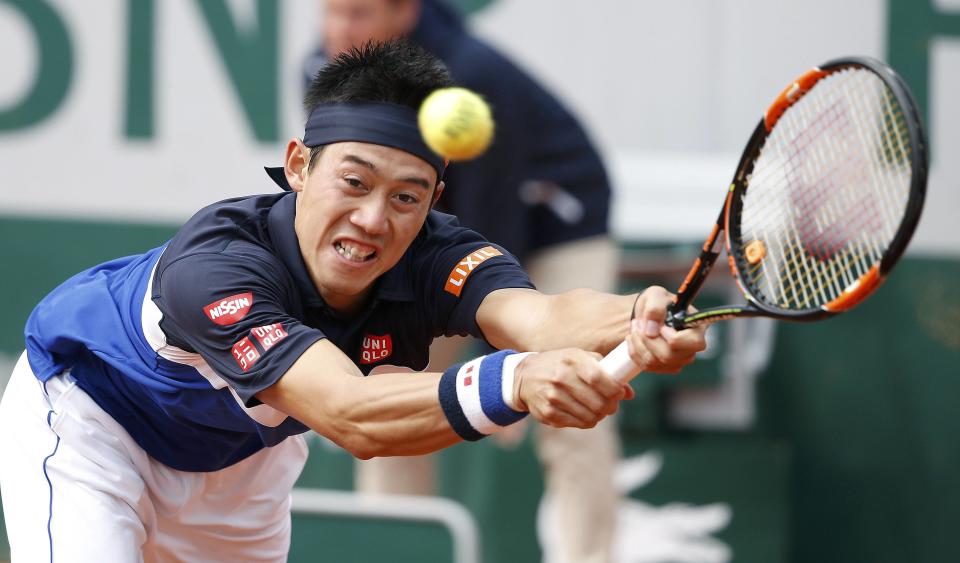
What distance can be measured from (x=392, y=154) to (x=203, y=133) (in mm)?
3841

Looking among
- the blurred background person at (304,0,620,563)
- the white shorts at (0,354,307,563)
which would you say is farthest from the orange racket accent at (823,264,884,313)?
the blurred background person at (304,0,620,563)

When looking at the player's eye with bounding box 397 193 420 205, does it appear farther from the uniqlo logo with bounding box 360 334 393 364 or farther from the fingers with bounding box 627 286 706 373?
the fingers with bounding box 627 286 706 373

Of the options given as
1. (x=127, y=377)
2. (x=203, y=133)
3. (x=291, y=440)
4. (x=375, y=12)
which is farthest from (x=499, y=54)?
(x=127, y=377)

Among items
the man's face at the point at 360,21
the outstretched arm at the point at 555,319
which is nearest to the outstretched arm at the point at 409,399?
the outstretched arm at the point at 555,319

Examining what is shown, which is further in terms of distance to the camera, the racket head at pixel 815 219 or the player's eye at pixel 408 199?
the player's eye at pixel 408 199

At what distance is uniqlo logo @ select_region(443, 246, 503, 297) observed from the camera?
3229 mm

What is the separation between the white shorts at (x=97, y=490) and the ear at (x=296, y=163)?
0.69m

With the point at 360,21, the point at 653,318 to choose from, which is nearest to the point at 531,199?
the point at 360,21

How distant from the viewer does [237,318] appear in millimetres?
2842

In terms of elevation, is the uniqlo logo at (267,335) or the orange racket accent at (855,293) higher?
the orange racket accent at (855,293)

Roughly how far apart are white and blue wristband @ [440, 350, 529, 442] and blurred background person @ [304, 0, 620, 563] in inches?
96.2

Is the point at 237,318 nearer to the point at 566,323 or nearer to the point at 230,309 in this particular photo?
the point at 230,309

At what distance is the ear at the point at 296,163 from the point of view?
3.23 metres

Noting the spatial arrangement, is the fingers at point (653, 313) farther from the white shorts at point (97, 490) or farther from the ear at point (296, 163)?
the white shorts at point (97, 490)
